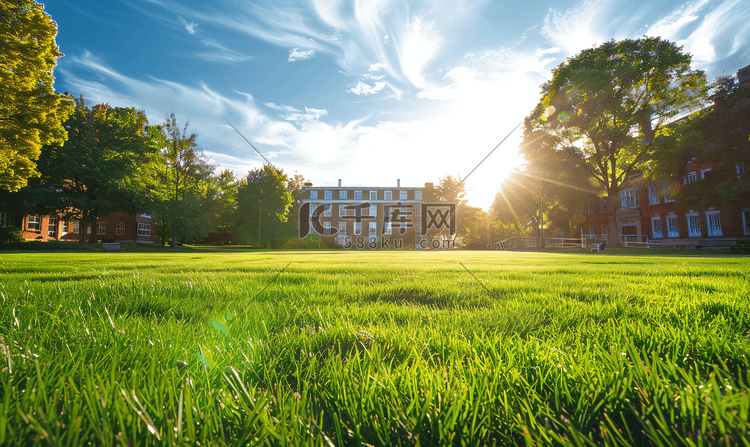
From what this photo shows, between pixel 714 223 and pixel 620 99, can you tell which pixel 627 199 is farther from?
pixel 620 99

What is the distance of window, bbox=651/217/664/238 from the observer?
107 feet

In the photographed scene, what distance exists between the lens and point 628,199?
36.1 m

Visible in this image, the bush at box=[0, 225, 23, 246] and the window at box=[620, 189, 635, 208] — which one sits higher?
the window at box=[620, 189, 635, 208]

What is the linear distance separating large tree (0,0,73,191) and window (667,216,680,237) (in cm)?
5158

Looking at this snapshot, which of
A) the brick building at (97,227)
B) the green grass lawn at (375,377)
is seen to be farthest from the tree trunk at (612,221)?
the brick building at (97,227)

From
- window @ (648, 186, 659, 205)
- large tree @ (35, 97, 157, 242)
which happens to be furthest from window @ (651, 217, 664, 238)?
large tree @ (35, 97, 157, 242)

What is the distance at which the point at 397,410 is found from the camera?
80 cm

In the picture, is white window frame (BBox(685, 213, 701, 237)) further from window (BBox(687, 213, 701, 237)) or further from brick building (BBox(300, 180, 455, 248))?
brick building (BBox(300, 180, 455, 248))

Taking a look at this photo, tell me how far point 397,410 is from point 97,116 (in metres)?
39.5

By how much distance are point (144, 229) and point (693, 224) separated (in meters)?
65.6

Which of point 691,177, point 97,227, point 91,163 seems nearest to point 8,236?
point 91,163

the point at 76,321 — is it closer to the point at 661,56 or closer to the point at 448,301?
the point at 448,301

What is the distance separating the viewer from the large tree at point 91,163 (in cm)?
2598

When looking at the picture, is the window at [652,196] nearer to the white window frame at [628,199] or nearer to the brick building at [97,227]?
the white window frame at [628,199]
